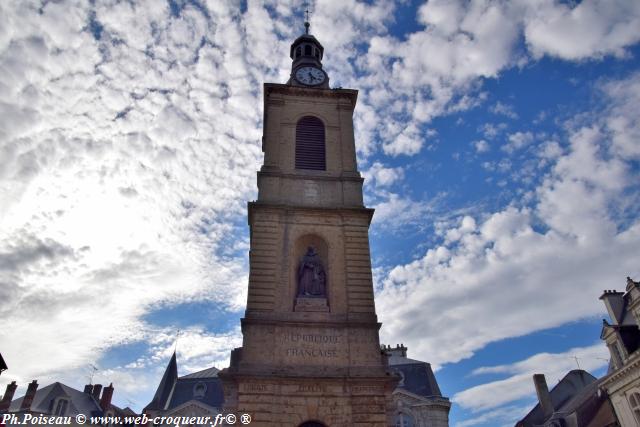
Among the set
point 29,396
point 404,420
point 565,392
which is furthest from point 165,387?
point 565,392

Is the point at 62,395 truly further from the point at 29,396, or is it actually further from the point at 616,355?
the point at 616,355

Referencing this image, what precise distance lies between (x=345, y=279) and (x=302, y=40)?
16218 mm

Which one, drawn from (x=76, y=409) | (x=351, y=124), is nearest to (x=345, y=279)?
(x=351, y=124)

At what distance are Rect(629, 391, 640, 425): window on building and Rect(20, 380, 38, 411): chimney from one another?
34.9 meters

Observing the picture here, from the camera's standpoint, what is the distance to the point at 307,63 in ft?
84.7

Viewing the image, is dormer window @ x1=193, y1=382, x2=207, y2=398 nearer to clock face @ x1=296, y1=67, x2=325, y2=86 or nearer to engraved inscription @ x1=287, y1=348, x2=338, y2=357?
engraved inscription @ x1=287, y1=348, x2=338, y2=357

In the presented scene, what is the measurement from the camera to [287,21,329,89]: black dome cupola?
24.2 meters

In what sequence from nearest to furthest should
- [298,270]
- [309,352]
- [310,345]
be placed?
[309,352] < [310,345] < [298,270]

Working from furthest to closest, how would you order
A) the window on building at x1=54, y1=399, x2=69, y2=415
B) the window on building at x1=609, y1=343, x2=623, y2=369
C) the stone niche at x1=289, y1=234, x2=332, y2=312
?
the window on building at x1=54, y1=399, x2=69, y2=415
the window on building at x1=609, y1=343, x2=623, y2=369
the stone niche at x1=289, y1=234, x2=332, y2=312

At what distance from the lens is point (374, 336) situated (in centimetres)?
1599

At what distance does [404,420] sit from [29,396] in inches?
996

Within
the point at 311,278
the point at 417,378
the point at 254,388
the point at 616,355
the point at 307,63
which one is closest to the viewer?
the point at 254,388

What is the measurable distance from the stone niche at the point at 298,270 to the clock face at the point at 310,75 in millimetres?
9285

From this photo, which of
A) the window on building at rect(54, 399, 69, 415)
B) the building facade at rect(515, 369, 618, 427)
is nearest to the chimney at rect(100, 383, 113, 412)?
the window on building at rect(54, 399, 69, 415)
